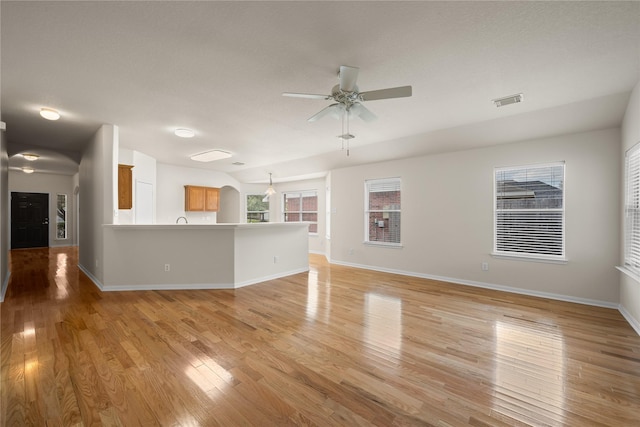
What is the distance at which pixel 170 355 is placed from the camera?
7.62 feet

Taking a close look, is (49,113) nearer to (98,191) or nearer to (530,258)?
(98,191)

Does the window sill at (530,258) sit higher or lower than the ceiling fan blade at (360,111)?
lower

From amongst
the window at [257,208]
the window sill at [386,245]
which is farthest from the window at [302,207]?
the window sill at [386,245]

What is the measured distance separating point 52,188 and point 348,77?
11.8 meters

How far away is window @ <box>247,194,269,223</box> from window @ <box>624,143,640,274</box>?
28.1ft

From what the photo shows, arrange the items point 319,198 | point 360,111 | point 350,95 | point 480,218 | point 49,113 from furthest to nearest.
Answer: point 319,198 → point 480,218 → point 49,113 → point 360,111 → point 350,95

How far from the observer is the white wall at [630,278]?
2.84m

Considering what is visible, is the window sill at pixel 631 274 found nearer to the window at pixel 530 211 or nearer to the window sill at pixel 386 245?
the window at pixel 530 211

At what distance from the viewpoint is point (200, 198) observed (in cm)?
772

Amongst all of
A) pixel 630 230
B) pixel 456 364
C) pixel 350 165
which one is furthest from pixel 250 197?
pixel 630 230

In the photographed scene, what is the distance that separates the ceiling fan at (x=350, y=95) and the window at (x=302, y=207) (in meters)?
5.70

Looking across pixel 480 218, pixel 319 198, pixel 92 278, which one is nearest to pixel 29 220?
pixel 92 278

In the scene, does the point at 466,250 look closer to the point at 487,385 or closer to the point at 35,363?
the point at 487,385

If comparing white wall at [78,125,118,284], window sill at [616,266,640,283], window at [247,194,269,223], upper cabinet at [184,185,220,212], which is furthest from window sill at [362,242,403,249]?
white wall at [78,125,118,284]
